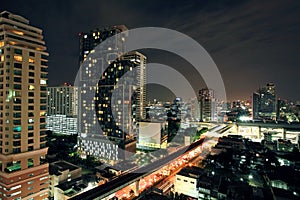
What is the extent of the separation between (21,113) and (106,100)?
29.4 feet

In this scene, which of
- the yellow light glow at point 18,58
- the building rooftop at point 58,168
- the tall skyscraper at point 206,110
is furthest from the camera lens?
the tall skyscraper at point 206,110

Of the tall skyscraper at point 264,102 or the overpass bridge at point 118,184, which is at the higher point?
the tall skyscraper at point 264,102

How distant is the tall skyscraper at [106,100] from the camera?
1506 cm

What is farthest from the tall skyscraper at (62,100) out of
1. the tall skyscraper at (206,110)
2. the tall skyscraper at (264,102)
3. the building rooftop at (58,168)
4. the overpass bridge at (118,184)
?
the tall skyscraper at (264,102)

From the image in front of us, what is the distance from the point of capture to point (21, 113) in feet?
23.5

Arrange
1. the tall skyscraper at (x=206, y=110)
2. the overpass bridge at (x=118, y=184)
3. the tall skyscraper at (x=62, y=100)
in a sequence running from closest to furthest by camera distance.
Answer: the overpass bridge at (x=118, y=184) → the tall skyscraper at (x=62, y=100) → the tall skyscraper at (x=206, y=110)

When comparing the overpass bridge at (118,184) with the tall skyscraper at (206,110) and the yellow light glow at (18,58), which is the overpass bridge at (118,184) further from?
the tall skyscraper at (206,110)

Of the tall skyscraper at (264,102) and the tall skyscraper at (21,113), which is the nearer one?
the tall skyscraper at (21,113)

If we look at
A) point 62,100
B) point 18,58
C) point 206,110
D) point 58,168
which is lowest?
point 58,168

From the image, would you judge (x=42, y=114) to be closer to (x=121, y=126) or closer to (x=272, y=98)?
(x=121, y=126)

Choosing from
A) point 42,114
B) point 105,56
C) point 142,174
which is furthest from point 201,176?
point 105,56

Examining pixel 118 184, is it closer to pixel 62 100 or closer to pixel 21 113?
pixel 21 113

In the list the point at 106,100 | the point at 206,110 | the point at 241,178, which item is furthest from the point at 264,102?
the point at 241,178

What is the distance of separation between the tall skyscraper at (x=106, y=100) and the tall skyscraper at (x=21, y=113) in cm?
698
